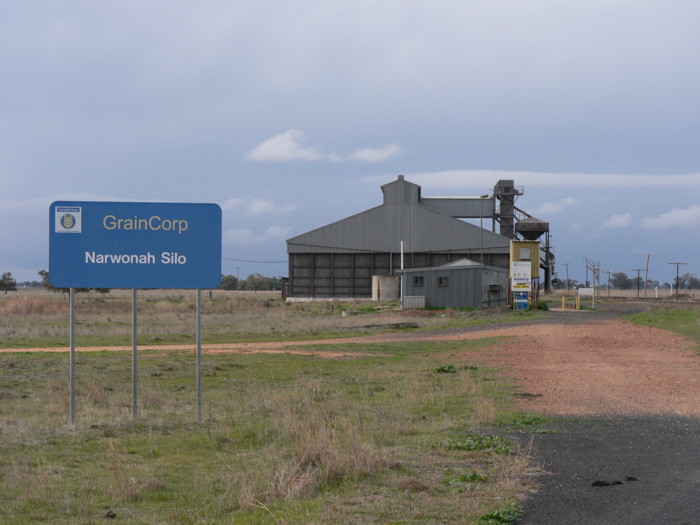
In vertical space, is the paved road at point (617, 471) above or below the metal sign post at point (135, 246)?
below

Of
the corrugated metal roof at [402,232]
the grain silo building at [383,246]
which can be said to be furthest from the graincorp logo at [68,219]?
the corrugated metal roof at [402,232]

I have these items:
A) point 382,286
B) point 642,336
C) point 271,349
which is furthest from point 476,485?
point 382,286

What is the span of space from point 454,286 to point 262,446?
147 ft

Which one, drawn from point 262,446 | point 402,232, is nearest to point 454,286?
point 402,232

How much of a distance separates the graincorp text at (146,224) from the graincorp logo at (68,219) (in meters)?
0.36

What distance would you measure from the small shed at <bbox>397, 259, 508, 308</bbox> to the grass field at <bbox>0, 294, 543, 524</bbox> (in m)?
33.5

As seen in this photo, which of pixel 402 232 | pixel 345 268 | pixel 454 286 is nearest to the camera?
pixel 454 286

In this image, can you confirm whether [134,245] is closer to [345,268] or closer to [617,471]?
[617,471]

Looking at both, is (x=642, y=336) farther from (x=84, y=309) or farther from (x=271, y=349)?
(x=84, y=309)

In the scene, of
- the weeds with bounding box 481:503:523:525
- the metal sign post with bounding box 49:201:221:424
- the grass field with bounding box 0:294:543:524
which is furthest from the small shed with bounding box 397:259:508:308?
the weeds with bounding box 481:503:523:525

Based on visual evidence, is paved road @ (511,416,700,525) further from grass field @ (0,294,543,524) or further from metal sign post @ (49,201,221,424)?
metal sign post @ (49,201,221,424)

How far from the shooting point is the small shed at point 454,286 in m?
53.6

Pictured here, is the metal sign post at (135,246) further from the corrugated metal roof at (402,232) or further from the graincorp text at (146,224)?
the corrugated metal roof at (402,232)

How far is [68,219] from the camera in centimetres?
Result: 1221
